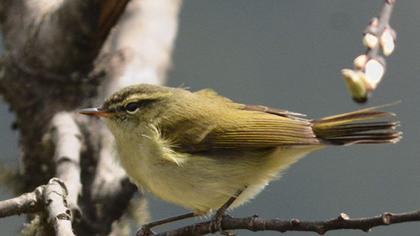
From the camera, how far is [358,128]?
3.13 m

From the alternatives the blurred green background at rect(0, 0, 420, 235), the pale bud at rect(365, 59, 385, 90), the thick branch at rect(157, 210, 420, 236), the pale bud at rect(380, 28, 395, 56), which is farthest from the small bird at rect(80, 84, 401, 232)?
the blurred green background at rect(0, 0, 420, 235)

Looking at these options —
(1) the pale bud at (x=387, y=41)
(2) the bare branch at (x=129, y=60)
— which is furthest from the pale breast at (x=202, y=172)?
(1) the pale bud at (x=387, y=41)

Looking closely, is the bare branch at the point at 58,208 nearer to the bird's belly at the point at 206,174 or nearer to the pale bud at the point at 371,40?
the bird's belly at the point at 206,174

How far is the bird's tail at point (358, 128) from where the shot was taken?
3010 mm

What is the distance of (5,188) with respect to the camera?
13.5ft

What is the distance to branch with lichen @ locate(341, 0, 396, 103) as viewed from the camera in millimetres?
1678

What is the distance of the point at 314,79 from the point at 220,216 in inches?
221

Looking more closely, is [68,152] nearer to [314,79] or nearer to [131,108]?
[131,108]

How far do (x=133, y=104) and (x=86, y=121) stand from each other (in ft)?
1.90

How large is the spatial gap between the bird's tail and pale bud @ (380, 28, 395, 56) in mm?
1052

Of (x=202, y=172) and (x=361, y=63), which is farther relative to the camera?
(x=202, y=172)

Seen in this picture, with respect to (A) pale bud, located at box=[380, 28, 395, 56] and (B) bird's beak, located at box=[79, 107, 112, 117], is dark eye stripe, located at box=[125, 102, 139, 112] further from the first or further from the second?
A: (A) pale bud, located at box=[380, 28, 395, 56]

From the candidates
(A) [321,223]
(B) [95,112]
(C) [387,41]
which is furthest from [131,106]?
(C) [387,41]

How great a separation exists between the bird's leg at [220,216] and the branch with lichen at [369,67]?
1266 millimetres
